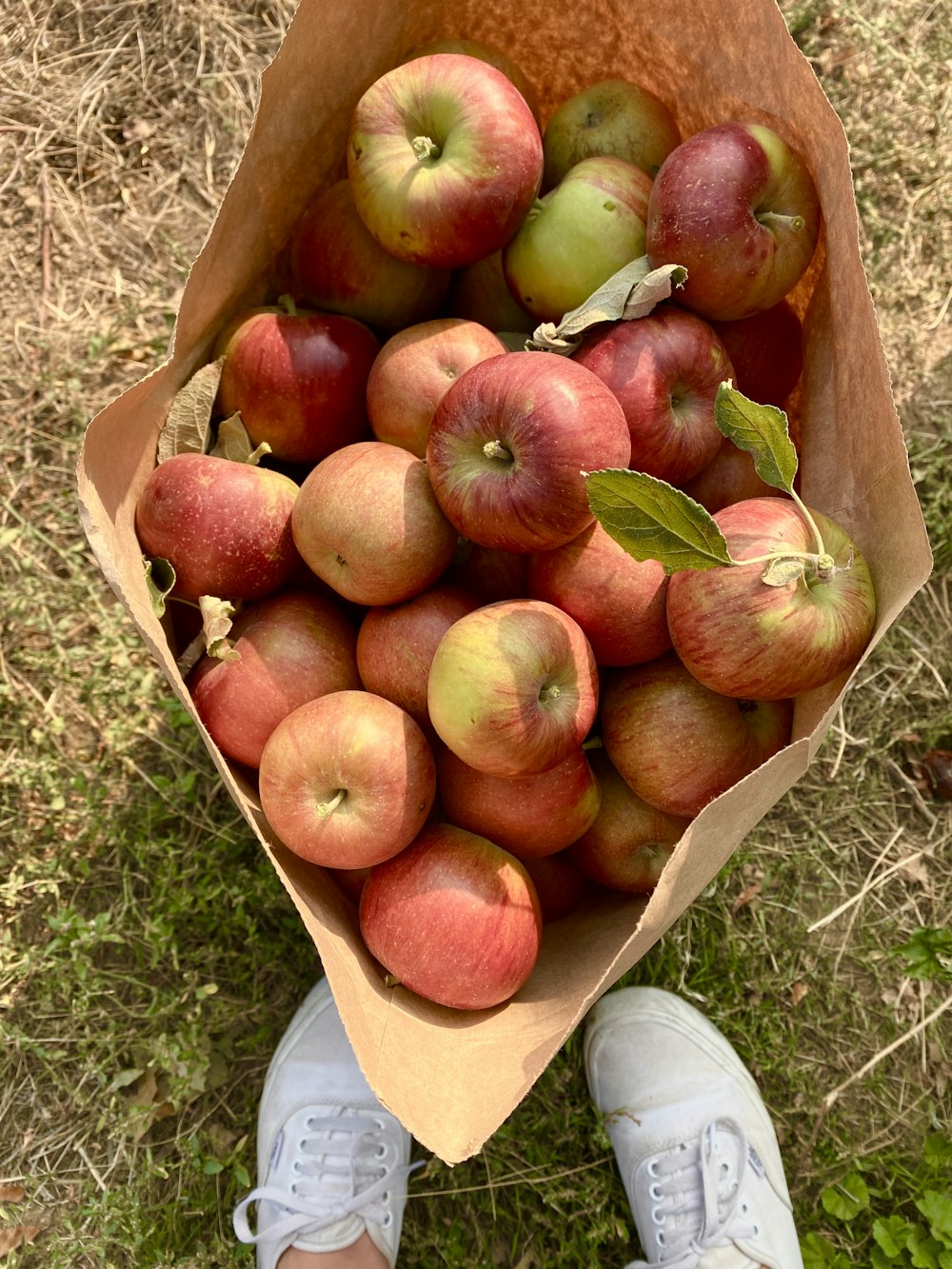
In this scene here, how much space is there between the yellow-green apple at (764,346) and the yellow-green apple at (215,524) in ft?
2.55

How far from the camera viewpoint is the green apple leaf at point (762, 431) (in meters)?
1.27

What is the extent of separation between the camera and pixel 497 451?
4.65 feet

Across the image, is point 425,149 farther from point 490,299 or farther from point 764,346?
point 764,346

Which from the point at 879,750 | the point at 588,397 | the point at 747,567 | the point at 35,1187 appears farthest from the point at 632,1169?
the point at 588,397

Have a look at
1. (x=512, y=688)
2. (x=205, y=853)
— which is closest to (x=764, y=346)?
(x=512, y=688)

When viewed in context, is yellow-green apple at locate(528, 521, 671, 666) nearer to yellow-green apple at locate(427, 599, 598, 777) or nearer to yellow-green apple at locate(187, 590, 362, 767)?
yellow-green apple at locate(427, 599, 598, 777)

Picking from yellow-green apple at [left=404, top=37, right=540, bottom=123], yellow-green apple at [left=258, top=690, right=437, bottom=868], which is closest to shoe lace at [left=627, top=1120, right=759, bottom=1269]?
yellow-green apple at [left=258, top=690, right=437, bottom=868]

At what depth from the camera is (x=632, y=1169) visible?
209 cm

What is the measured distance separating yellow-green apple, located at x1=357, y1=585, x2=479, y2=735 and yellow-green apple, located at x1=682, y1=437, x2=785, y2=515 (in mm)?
444

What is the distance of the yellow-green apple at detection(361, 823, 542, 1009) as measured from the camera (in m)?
1.47

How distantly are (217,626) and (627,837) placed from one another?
73 centimetres

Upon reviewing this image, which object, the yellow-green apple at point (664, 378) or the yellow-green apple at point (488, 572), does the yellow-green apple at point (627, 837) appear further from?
the yellow-green apple at point (664, 378)

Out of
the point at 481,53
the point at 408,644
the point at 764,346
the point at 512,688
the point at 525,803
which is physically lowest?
the point at 525,803

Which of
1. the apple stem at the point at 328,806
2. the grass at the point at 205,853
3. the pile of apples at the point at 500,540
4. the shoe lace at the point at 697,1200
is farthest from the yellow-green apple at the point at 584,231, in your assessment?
the shoe lace at the point at 697,1200
